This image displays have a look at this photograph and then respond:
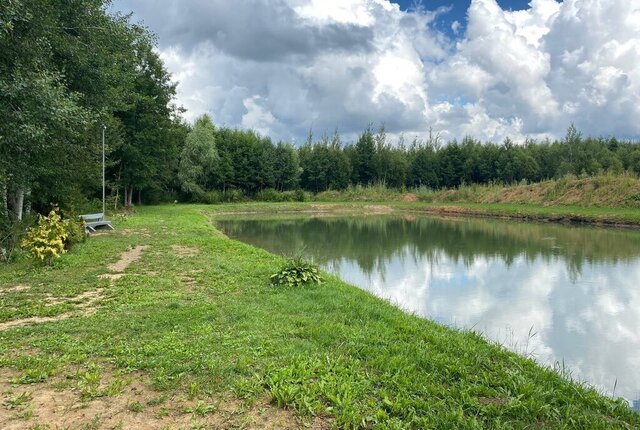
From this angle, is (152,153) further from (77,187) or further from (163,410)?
(163,410)

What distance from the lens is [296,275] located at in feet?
29.5

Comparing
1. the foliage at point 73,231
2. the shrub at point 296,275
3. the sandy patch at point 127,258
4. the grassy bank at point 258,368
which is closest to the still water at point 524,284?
the grassy bank at point 258,368

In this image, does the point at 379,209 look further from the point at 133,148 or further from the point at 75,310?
the point at 75,310

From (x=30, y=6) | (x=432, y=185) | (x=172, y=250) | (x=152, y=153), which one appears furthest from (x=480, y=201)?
(x=30, y=6)

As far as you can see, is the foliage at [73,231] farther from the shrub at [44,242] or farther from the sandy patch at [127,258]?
the sandy patch at [127,258]

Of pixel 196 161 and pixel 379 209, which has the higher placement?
pixel 196 161

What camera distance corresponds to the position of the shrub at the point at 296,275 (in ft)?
29.0

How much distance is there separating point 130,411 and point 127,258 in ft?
30.3

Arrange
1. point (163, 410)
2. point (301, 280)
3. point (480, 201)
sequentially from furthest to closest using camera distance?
point (480, 201)
point (301, 280)
point (163, 410)

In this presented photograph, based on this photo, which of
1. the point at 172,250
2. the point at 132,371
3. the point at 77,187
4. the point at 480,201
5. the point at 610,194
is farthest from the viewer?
the point at 480,201

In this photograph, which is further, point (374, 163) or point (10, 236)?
point (374, 163)

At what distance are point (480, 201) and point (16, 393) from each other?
146 ft

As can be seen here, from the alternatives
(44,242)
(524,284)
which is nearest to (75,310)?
(44,242)

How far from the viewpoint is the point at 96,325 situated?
6.11m
